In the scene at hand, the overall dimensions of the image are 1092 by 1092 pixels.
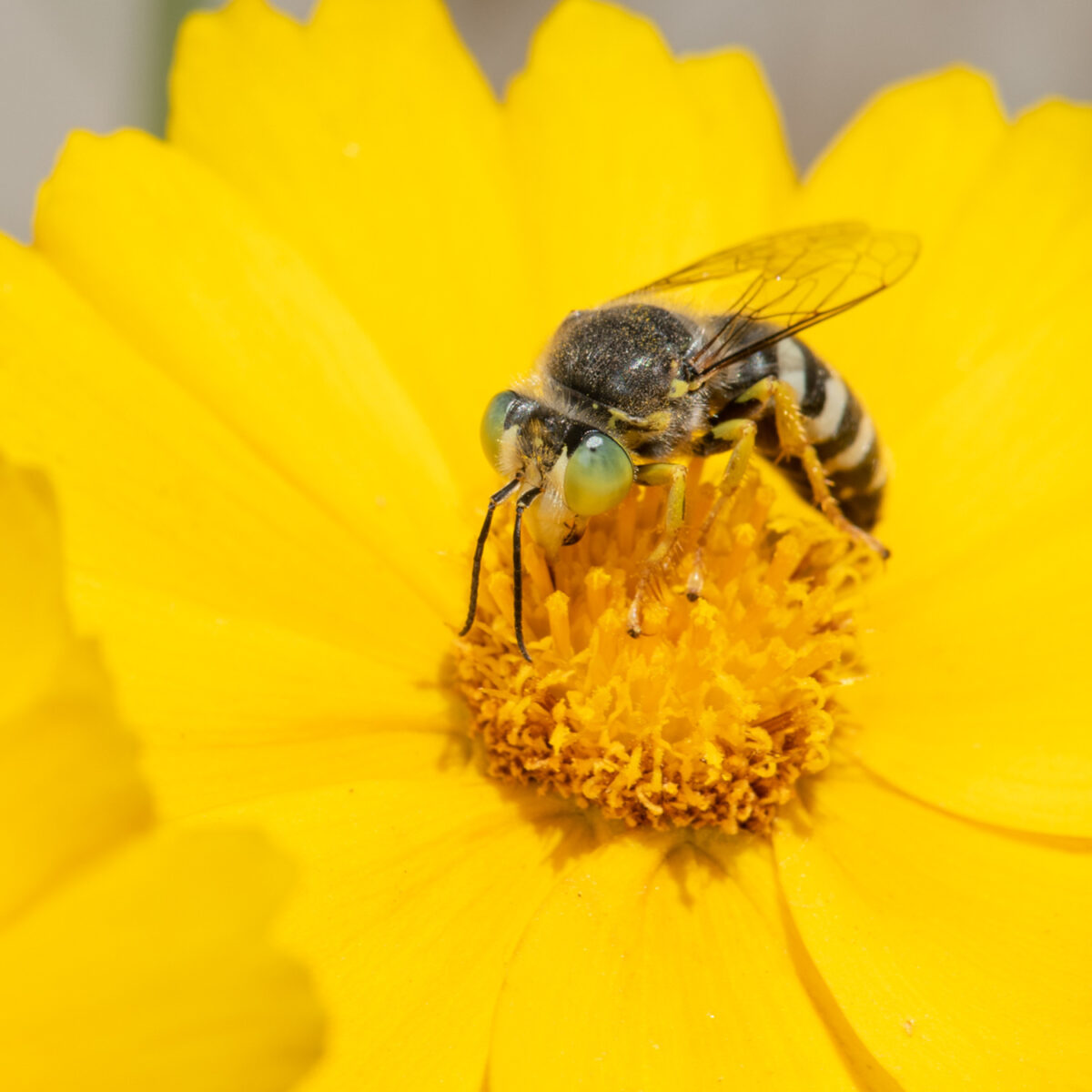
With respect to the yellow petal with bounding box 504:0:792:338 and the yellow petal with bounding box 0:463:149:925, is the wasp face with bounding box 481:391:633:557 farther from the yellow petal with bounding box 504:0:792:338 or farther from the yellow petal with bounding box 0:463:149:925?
the yellow petal with bounding box 0:463:149:925

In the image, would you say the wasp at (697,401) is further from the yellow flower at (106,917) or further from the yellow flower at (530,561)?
the yellow flower at (106,917)

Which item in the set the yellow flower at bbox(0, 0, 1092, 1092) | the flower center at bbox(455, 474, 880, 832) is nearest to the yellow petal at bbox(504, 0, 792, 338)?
the yellow flower at bbox(0, 0, 1092, 1092)

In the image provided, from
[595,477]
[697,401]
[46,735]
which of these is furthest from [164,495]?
[46,735]

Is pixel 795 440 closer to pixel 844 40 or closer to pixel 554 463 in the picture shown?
pixel 554 463

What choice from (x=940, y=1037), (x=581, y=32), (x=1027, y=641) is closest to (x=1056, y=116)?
(x=581, y=32)

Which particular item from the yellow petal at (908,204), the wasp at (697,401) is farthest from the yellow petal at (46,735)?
the yellow petal at (908,204)
